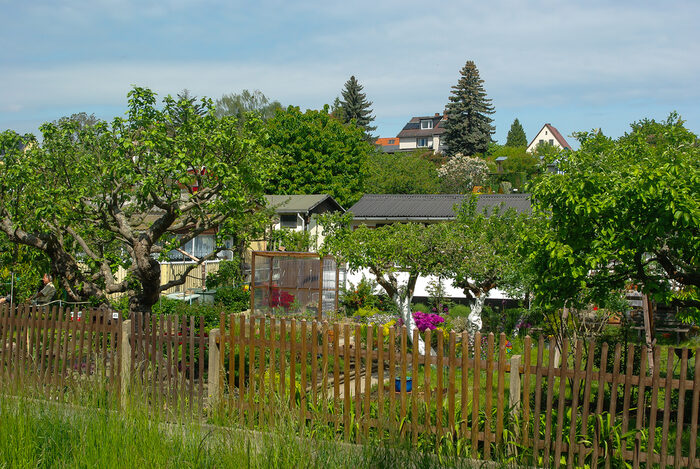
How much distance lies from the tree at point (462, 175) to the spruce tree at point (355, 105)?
18037 mm

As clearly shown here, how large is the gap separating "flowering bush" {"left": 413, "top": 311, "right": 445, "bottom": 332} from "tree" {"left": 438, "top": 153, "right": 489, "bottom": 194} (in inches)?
1531

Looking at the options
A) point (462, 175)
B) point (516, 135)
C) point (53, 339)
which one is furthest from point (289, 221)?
point (516, 135)

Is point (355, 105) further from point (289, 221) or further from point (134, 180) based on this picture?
point (134, 180)

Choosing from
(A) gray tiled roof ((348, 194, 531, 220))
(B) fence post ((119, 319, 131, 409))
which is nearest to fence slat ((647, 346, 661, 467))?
(B) fence post ((119, 319, 131, 409))

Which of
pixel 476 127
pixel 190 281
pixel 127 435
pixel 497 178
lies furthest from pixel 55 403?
pixel 476 127

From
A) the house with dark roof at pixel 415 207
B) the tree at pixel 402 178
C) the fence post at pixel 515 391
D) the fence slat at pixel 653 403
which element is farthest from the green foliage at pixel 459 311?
the tree at pixel 402 178

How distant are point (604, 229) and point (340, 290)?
12316mm

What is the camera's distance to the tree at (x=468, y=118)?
67312mm

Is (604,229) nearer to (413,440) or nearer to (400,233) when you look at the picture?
(413,440)

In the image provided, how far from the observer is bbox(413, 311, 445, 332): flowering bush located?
530 inches

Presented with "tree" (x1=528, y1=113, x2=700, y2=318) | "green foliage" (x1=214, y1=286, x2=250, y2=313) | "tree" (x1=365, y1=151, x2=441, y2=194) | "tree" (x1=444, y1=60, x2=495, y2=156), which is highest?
"tree" (x1=444, y1=60, x2=495, y2=156)

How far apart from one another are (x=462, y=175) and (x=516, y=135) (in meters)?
46.5

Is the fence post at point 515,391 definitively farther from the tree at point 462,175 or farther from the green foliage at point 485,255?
the tree at point 462,175

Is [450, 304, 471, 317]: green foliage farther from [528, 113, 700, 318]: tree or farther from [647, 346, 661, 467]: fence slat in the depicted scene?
[647, 346, 661, 467]: fence slat
